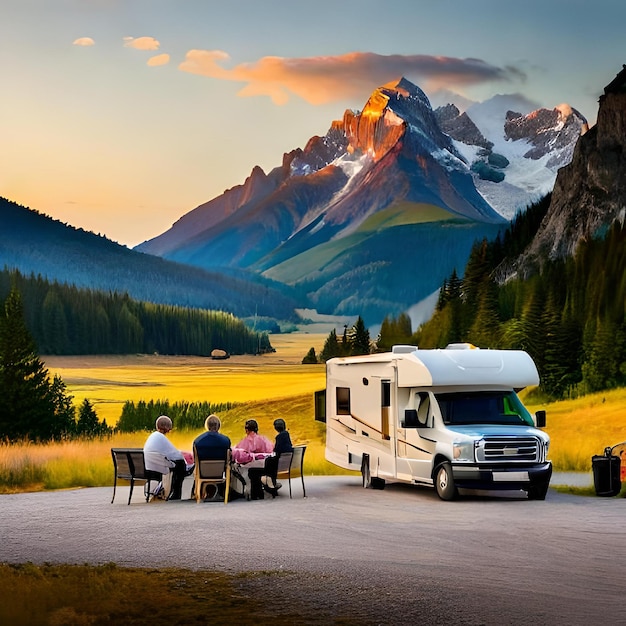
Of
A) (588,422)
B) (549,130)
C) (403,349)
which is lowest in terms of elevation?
(588,422)

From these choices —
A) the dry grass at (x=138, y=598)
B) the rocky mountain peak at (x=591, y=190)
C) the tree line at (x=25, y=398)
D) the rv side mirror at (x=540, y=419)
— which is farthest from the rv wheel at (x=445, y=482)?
the rocky mountain peak at (x=591, y=190)

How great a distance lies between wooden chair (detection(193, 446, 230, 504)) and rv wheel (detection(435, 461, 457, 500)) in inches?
152

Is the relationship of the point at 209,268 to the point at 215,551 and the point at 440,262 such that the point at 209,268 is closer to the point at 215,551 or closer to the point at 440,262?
the point at 440,262

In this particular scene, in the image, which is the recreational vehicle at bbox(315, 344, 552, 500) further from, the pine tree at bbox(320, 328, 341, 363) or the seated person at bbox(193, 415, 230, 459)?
the pine tree at bbox(320, 328, 341, 363)

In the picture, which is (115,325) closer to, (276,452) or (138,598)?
(276,452)

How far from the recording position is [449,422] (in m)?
22.1

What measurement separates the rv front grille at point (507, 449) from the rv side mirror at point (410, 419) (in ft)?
4.84

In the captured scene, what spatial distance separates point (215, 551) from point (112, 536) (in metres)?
2.10

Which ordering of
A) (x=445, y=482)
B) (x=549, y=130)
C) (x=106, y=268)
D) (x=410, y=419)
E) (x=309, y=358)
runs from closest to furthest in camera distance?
(x=445, y=482) < (x=410, y=419) < (x=309, y=358) < (x=106, y=268) < (x=549, y=130)

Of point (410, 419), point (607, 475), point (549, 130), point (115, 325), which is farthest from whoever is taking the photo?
point (549, 130)

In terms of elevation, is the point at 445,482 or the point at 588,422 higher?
the point at 588,422

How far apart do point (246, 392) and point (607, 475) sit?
39.6m

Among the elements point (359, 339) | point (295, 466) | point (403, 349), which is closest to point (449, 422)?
point (403, 349)

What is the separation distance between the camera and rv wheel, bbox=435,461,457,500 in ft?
68.7
